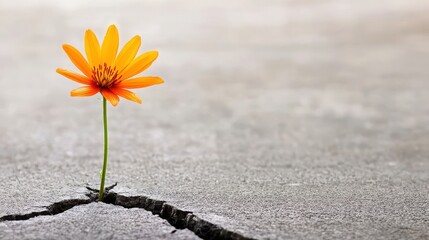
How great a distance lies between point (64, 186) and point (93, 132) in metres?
0.67

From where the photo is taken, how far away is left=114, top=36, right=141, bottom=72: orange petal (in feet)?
3.69

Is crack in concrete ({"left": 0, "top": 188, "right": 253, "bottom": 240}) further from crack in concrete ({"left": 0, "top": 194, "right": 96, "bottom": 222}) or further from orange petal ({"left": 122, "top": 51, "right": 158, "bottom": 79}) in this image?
orange petal ({"left": 122, "top": 51, "right": 158, "bottom": 79})

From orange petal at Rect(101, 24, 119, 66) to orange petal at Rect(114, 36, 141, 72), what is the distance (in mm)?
13

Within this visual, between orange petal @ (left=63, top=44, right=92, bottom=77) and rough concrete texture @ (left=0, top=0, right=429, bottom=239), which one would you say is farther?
rough concrete texture @ (left=0, top=0, right=429, bottom=239)

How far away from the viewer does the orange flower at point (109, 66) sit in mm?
1100

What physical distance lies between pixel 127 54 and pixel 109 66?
38 mm

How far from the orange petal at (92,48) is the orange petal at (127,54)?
4cm

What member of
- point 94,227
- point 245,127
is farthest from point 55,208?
point 245,127

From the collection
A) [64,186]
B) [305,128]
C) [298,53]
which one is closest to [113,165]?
[64,186]

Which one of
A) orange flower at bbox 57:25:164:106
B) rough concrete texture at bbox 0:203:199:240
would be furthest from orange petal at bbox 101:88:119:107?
rough concrete texture at bbox 0:203:199:240

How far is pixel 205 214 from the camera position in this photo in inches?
45.5

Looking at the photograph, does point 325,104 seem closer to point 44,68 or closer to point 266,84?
point 266,84

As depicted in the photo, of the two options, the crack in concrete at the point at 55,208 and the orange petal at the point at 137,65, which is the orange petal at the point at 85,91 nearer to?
the orange petal at the point at 137,65

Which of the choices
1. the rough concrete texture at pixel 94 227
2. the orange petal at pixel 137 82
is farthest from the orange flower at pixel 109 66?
the rough concrete texture at pixel 94 227
